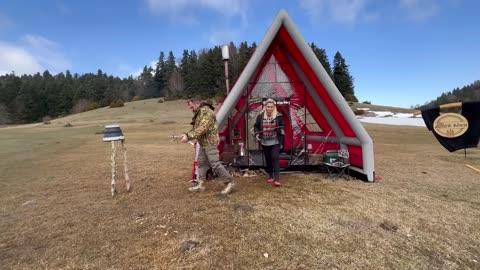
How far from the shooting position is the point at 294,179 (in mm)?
6574

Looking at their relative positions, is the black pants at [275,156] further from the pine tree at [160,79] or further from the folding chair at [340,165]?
the pine tree at [160,79]

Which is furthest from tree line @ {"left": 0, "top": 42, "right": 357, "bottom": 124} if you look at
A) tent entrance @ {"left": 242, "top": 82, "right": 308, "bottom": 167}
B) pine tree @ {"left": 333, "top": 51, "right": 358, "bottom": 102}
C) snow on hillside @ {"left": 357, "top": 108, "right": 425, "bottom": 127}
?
tent entrance @ {"left": 242, "top": 82, "right": 308, "bottom": 167}

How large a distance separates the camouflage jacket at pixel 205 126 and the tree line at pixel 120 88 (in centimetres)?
4651

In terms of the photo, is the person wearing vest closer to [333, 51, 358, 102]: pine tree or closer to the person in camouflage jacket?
the person in camouflage jacket

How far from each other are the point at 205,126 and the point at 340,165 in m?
3.41

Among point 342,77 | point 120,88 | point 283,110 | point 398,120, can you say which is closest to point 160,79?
point 120,88

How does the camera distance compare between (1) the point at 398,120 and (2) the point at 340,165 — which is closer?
(2) the point at 340,165

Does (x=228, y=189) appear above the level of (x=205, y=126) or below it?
below

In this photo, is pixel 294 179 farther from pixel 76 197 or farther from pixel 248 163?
pixel 76 197

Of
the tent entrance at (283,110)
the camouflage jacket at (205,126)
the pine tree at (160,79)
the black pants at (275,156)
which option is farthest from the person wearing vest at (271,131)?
the pine tree at (160,79)

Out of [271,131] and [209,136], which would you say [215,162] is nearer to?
[209,136]

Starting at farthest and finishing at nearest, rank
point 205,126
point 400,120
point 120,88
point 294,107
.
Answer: point 120,88 → point 400,120 → point 294,107 → point 205,126

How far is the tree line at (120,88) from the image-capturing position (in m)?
65.5

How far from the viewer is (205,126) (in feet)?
17.1
